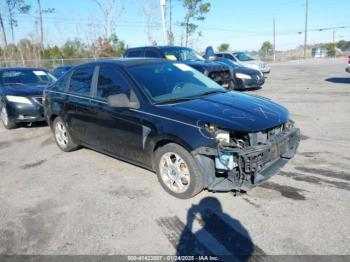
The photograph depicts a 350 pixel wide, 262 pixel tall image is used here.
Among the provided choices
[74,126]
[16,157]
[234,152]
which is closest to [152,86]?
[234,152]

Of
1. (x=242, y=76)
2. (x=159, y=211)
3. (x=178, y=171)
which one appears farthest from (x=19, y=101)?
(x=242, y=76)

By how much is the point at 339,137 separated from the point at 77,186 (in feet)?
15.8

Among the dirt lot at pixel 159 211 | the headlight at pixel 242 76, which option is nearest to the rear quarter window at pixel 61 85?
the dirt lot at pixel 159 211

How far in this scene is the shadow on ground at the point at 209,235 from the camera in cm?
301

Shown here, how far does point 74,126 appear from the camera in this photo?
5684 millimetres

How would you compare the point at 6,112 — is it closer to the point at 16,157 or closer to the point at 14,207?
the point at 16,157

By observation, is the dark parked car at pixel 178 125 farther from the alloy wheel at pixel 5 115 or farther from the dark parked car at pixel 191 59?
the dark parked car at pixel 191 59

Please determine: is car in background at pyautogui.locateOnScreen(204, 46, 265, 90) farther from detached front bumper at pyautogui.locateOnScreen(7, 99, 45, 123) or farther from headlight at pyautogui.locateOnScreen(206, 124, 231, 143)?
headlight at pyautogui.locateOnScreen(206, 124, 231, 143)

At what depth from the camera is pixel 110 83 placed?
482 cm

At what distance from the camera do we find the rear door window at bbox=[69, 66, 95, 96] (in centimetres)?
524

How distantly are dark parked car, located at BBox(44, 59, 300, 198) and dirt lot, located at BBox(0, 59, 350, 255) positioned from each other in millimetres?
315

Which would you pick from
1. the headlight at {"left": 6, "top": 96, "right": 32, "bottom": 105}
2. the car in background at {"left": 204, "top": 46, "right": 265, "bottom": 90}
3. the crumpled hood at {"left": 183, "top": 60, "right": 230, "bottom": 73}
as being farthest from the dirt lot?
the car in background at {"left": 204, "top": 46, "right": 265, "bottom": 90}

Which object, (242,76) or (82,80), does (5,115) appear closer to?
(82,80)

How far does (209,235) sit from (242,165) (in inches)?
32.2
